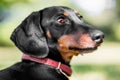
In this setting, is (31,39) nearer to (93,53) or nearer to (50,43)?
(50,43)

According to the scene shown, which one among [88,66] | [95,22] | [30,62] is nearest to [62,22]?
[30,62]

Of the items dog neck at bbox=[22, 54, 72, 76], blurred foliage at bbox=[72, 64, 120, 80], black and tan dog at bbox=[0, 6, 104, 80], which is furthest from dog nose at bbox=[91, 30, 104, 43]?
blurred foliage at bbox=[72, 64, 120, 80]

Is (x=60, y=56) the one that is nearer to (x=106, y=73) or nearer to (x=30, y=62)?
(x=30, y=62)

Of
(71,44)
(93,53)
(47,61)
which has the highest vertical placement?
(71,44)

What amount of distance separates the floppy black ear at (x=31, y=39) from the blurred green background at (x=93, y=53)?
20.7 ft

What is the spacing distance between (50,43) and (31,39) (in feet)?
0.78

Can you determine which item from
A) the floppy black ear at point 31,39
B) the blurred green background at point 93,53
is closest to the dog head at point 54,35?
the floppy black ear at point 31,39

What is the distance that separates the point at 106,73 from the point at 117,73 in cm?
29

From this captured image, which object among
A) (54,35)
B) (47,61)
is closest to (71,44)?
(54,35)

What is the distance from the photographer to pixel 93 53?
2256 centimetres

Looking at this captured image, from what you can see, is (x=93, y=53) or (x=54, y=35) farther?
(x=93, y=53)

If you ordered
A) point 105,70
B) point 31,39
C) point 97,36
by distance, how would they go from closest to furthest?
point 97,36, point 31,39, point 105,70

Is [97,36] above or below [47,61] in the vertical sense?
above

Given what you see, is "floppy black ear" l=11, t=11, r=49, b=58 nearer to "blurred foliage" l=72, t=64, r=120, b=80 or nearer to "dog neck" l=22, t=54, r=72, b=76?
"dog neck" l=22, t=54, r=72, b=76
